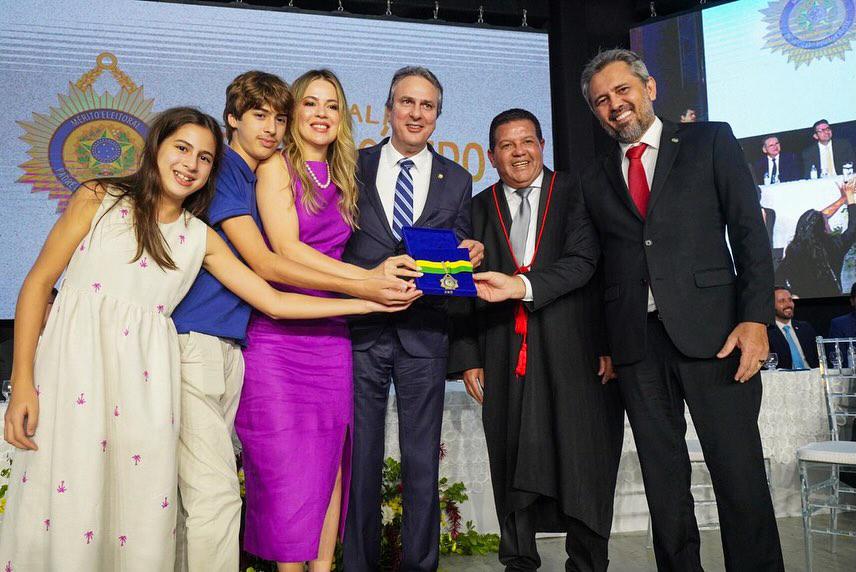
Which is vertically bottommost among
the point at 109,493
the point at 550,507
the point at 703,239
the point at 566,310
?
the point at 550,507

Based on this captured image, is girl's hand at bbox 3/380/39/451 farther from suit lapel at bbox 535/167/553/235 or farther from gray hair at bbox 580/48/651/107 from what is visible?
gray hair at bbox 580/48/651/107

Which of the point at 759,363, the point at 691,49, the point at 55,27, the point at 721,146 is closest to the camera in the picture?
the point at 759,363

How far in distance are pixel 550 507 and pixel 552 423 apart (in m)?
0.34

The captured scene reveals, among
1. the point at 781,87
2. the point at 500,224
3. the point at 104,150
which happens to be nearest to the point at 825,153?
the point at 781,87

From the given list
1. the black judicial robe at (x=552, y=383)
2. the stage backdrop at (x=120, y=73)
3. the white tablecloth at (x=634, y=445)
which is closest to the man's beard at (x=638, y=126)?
the black judicial robe at (x=552, y=383)

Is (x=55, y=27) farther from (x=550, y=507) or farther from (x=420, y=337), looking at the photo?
(x=550, y=507)

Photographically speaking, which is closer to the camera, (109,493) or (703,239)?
(109,493)

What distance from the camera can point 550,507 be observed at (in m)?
2.75

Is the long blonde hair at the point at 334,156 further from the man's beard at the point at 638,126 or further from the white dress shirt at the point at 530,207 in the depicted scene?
the man's beard at the point at 638,126

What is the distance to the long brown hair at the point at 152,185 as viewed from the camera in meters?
1.94

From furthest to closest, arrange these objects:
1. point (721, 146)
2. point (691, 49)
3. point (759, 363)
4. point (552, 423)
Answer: point (691, 49) < point (552, 423) < point (721, 146) < point (759, 363)

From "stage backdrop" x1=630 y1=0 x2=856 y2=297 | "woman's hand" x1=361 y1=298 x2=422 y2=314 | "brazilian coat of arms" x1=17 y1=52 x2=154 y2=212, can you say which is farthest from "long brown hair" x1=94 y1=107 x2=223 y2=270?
"stage backdrop" x1=630 y1=0 x2=856 y2=297

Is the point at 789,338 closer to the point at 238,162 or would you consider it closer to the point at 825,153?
the point at 825,153

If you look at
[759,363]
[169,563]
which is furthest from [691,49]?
[169,563]
